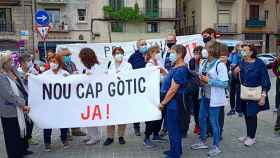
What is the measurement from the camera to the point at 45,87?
6.16 metres

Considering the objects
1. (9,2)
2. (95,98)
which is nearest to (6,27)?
(9,2)

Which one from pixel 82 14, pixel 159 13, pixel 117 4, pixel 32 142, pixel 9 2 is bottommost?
pixel 32 142

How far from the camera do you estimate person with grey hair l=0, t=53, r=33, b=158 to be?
17.6ft

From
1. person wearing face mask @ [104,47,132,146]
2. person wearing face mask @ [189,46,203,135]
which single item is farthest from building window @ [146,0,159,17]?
person wearing face mask @ [104,47,132,146]

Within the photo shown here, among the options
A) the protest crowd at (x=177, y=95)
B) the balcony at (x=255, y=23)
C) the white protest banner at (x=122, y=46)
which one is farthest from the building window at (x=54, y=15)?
the protest crowd at (x=177, y=95)

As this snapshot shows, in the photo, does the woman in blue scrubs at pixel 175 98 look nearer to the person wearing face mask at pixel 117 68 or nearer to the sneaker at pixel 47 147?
the person wearing face mask at pixel 117 68

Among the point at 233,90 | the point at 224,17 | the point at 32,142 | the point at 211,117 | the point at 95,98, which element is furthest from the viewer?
the point at 224,17

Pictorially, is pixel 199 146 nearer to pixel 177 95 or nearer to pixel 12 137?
pixel 177 95

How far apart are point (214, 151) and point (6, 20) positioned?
109 ft

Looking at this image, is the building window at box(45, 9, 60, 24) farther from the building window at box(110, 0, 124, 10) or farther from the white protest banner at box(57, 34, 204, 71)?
the white protest banner at box(57, 34, 204, 71)

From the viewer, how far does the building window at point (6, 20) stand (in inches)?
1375

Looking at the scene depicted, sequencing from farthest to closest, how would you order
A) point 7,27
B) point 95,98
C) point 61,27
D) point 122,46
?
1. point 61,27
2. point 7,27
3. point 122,46
4. point 95,98

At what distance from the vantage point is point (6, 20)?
115 feet

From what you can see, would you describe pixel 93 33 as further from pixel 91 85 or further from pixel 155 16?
pixel 91 85
